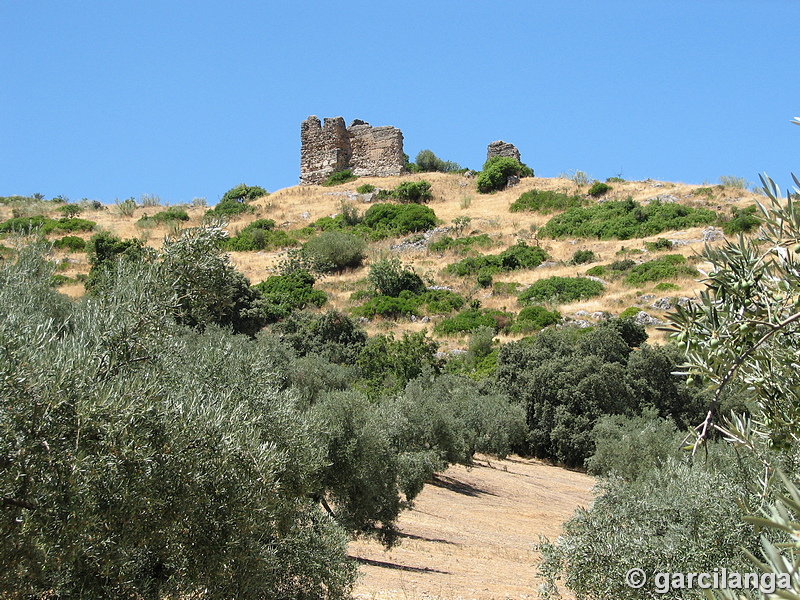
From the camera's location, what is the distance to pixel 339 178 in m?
55.4

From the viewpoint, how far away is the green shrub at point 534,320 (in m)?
32.2

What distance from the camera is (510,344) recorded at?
28734 millimetres

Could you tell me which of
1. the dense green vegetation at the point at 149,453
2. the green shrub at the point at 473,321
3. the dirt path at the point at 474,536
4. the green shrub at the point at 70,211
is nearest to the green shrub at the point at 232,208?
the green shrub at the point at 70,211

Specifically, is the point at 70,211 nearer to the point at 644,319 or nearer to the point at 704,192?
the point at 644,319

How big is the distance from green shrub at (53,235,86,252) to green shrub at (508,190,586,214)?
25786 mm

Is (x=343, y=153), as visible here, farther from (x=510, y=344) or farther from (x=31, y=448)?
(x=31, y=448)

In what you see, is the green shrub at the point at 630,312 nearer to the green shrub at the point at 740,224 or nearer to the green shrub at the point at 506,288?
the green shrub at the point at 506,288

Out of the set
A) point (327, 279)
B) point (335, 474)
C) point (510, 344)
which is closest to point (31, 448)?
point (335, 474)

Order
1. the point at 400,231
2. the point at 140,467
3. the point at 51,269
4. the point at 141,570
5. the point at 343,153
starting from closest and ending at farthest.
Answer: the point at 140,467
the point at 141,570
the point at 51,269
the point at 400,231
the point at 343,153

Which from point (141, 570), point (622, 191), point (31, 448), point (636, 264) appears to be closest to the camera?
point (31, 448)

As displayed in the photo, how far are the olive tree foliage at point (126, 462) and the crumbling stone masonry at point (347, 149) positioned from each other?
50110mm

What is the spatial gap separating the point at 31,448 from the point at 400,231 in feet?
138

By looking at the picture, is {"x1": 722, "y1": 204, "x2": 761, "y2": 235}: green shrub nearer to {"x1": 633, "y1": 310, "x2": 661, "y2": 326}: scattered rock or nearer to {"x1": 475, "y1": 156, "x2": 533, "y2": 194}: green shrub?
{"x1": 633, "y1": 310, "x2": 661, "y2": 326}: scattered rock

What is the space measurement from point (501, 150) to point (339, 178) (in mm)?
12690
